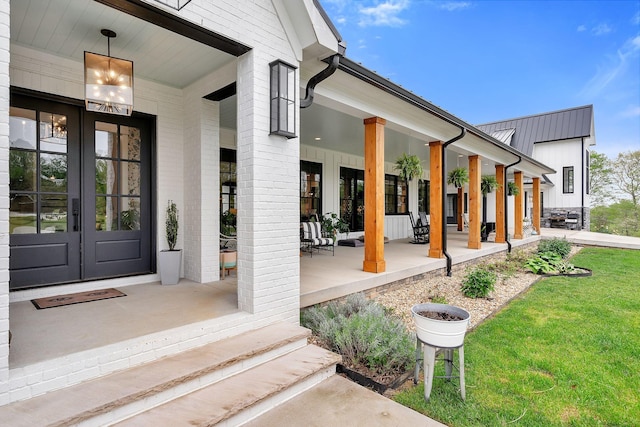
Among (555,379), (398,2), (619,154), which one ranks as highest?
(398,2)

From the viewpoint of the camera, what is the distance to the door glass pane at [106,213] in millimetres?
3934

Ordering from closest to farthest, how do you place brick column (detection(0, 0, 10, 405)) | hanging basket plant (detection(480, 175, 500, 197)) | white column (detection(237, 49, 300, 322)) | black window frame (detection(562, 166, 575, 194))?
brick column (detection(0, 0, 10, 405)), white column (detection(237, 49, 300, 322)), hanging basket plant (detection(480, 175, 500, 197)), black window frame (detection(562, 166, 575, 194))

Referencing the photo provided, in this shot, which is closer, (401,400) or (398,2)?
(401,400)

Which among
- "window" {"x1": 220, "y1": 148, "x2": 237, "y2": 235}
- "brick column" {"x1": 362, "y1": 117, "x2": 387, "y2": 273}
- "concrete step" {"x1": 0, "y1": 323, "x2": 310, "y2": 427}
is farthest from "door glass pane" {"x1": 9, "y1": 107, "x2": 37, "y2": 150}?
"brick column" {"x1": 362, "y1": 117, "x2": 387, "y2": 273}

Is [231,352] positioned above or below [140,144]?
below

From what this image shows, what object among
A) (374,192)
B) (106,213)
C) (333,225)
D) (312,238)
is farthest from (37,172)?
(333,225)

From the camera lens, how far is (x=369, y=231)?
500cm

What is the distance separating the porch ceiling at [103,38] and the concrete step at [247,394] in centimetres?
302

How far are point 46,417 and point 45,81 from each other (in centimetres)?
338

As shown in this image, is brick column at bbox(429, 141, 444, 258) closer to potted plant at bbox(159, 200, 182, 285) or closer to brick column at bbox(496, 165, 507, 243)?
brick column at bbox(496, 165, 507, 243)

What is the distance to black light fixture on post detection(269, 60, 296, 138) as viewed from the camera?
3014mm

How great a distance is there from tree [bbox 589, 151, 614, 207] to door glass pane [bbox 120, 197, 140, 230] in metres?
27.3

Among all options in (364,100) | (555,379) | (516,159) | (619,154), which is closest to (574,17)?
(619,154)

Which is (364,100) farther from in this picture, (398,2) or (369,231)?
(398,2)
